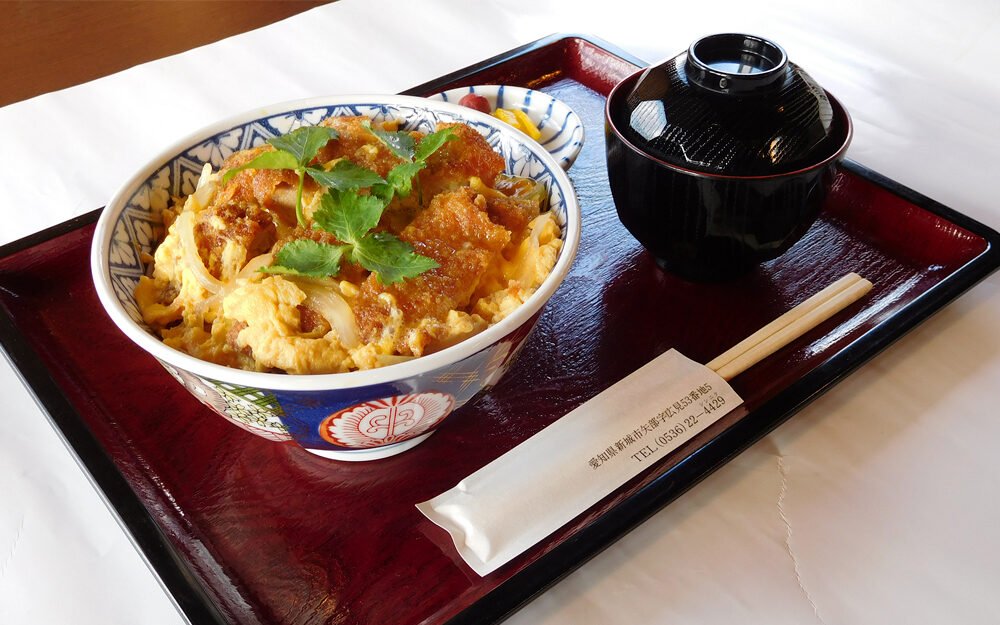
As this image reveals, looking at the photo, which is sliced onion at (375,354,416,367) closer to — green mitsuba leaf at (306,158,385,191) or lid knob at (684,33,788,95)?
green mitsuba leaf at (306,158,385,191)

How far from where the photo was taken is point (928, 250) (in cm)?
170

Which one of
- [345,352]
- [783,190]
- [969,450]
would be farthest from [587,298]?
[969,450]

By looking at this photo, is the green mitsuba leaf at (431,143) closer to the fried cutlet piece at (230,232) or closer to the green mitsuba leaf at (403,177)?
the green mitsuba leaf at (403,177)

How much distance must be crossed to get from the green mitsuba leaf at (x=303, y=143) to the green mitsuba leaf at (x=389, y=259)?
0.72 feet

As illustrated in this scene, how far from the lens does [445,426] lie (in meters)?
1.36

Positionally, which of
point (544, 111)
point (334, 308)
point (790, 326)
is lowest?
point (790, 326)

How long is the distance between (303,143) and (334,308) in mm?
350

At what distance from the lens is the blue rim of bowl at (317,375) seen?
1.02 metres

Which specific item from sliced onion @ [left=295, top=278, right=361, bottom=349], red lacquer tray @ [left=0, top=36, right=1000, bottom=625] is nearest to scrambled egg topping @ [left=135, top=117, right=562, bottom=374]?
sliced onion @ [left=295, top=278, right=361, bottom=349]

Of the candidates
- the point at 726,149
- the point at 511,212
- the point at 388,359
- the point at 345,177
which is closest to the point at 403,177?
the point at 345,177

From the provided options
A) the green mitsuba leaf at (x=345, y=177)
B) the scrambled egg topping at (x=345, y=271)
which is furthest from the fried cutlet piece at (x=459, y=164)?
the green mitsuba leaf at (x=345, y=177)

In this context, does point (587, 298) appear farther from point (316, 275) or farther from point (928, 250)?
point (928, 250)

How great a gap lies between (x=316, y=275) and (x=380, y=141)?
40 cm

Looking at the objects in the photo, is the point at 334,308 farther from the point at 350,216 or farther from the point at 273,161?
the point at 273,161
